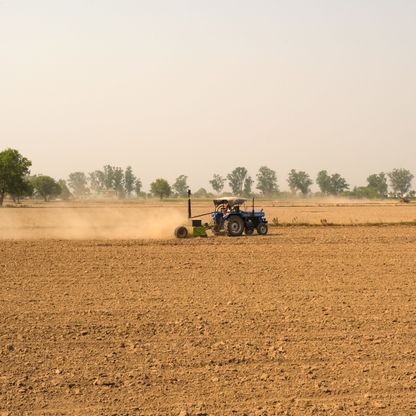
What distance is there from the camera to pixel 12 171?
86750 millimetres

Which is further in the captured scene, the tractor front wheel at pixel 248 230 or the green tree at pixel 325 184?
the green tree at pixel 325 184

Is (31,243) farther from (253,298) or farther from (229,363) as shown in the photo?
(229,363)

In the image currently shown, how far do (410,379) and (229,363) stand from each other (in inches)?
87.4

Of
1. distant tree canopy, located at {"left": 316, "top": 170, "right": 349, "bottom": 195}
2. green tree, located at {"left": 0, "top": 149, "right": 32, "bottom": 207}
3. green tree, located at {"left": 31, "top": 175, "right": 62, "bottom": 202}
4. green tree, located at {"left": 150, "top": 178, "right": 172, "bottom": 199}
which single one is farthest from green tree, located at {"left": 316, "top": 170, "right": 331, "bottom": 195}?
green tree, located at {"left": 0, "top": 149, "right": 32, "bottom": 207}

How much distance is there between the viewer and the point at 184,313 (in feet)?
39.7

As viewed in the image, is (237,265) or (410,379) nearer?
(410,379)

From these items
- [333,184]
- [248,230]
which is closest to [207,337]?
[248,230]

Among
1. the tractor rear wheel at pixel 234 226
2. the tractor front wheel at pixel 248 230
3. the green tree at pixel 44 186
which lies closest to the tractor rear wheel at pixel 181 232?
the tractor rear wheel at pixel 234 226

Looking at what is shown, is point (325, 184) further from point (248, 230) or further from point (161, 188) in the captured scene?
point (248, 230)

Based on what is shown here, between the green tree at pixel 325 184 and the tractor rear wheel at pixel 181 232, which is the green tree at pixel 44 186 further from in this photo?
the tractor rear wheel at pixel 181 232

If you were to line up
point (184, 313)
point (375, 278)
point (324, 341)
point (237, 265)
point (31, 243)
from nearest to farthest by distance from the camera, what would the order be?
1. point (324, 341)
2. point (184, 313)
3. point (375, 278)
4. point (237, 265)
5. point (31, 243)

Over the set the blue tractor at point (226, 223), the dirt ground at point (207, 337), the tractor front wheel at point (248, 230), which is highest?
the blue tractor at point (226, 223)

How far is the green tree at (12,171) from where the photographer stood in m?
86.7

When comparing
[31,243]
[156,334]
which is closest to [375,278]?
[156,334]
